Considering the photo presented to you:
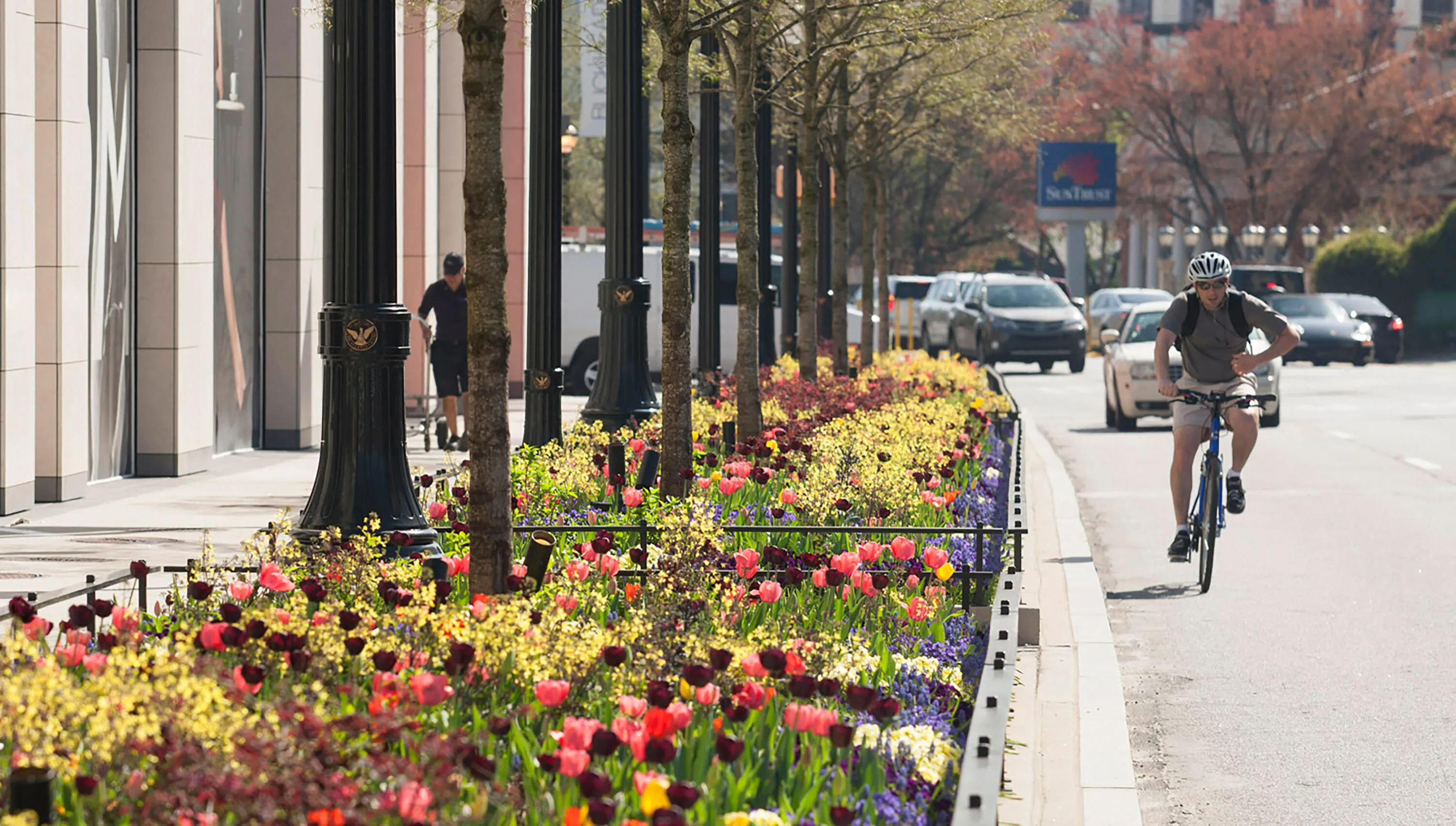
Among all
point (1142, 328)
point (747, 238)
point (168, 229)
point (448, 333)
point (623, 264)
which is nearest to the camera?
point (747, 238)

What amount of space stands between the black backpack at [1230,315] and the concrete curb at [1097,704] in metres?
1.45

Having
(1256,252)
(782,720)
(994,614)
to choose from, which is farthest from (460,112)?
(1256,252)

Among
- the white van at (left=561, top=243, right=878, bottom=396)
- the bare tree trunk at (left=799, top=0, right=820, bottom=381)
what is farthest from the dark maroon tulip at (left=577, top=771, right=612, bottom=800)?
the white van at (left=561, top=243, right=878, bottom=396)

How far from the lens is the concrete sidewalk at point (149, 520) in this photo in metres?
10.1

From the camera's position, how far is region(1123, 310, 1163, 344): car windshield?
2569 centimetres

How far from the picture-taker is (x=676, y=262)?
1060 cm

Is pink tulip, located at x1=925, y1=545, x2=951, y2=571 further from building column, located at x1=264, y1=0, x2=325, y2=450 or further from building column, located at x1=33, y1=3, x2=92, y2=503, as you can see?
building column, located at x1=264, y1=0, x2=325, y2=450

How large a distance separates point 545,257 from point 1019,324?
82.9 feet

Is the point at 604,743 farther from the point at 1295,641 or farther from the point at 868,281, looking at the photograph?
the point at 868,281

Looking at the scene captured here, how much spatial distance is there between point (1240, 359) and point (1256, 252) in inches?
2668

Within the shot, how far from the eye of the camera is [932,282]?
4822 cm

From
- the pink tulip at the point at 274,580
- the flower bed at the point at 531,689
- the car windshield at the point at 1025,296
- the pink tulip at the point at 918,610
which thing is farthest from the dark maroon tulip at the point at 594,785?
the car windshield at the point at 1025,296

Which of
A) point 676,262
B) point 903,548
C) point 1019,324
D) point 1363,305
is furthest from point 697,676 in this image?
point 1363,305

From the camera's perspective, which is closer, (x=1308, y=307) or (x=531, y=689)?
(x=531, y=689)
